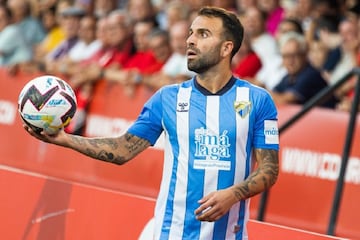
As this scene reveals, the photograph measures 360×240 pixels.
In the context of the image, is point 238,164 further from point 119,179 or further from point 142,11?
point 142,11

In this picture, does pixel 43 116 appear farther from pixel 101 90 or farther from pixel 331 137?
pixel 101 90

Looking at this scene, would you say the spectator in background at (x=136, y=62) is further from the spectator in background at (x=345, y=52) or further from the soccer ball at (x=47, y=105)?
the soccer ball at (x=47, y=105)

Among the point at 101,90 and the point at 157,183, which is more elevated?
the point at 101,90

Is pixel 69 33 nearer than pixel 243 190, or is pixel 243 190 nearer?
pixel 243 190

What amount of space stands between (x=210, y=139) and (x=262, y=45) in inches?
226

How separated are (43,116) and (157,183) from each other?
18.2 feet

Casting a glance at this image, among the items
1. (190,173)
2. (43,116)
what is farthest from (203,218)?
(43,116)

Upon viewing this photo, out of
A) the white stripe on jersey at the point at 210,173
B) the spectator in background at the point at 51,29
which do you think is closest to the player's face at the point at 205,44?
the white stripe on jersey at the point at 210,173

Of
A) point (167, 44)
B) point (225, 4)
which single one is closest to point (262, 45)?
point (167, 44)

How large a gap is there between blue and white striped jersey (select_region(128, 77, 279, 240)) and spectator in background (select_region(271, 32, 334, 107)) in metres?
4.43

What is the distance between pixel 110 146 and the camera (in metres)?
6.02

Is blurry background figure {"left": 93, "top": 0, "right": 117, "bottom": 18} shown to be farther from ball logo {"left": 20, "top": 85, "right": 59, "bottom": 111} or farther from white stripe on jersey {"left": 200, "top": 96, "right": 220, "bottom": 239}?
white stripe on jersey {"left": 200, "top": 96, "right": 220, "bottom": 239}

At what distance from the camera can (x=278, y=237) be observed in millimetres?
6414

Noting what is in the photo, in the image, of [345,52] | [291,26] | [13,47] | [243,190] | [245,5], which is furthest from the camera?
[13,47]
